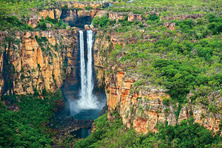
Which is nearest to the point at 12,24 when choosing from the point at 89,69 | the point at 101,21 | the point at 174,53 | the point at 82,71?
the point at 82,71

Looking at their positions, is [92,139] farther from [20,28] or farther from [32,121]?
[20,28]

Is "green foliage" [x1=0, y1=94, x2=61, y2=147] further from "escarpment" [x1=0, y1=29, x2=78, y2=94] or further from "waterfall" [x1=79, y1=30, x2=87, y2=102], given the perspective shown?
"waterfall" [x1=79, y1=30, x2=87, y2=102]

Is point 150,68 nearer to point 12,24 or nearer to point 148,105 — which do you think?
point 148,105

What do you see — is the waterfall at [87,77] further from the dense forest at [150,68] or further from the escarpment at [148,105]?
the escarpment at [148,105]

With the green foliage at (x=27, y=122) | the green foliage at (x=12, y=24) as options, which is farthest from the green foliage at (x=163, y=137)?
the green foliage at (x=12, y=24)

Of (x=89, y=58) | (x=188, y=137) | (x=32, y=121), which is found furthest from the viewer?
(x=89, y=58)

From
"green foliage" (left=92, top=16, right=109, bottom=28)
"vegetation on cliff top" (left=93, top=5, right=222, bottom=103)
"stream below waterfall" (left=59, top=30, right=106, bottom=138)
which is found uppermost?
"green foliage" (left=92, top=16, right=109, bottom=28)

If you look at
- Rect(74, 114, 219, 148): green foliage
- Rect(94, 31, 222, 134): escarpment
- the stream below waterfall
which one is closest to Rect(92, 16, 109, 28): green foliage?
the stream below waterfall

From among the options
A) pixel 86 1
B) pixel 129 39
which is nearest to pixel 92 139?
pixel 129 39
